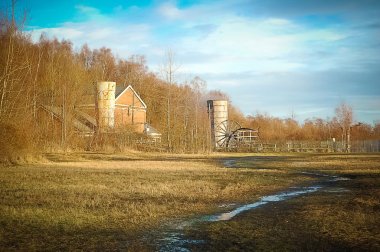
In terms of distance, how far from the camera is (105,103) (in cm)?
5356

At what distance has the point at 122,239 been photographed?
26.9 feet

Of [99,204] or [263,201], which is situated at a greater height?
[99,204]

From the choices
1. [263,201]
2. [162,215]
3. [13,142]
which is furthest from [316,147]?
[162,215]

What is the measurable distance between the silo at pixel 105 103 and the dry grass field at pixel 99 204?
32.4 meters

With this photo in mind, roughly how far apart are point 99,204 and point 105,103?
140 feet

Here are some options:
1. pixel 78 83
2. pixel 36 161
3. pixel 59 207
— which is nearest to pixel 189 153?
pixel 78 83

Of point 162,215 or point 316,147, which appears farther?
point 316,147

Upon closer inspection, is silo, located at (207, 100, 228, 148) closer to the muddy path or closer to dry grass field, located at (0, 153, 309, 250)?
dry grass field, located at (0, 153, 309, 250)

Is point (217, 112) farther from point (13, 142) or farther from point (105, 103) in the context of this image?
point (13, 142)

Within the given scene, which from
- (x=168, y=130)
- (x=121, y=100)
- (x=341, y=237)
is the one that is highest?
(x=121, y=100)

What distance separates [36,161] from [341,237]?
23073mm

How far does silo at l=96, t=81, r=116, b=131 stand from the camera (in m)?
51.9

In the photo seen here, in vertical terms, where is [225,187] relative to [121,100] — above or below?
below

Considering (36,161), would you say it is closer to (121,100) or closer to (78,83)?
(78,83)
